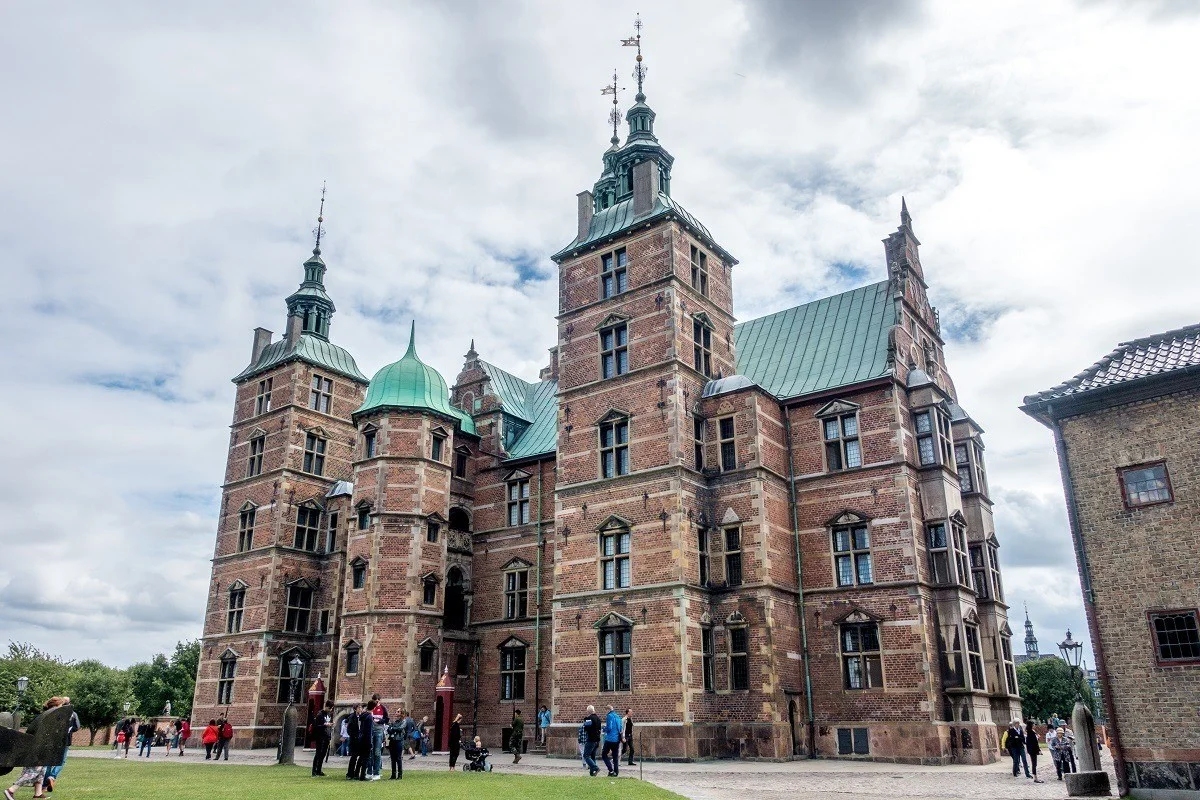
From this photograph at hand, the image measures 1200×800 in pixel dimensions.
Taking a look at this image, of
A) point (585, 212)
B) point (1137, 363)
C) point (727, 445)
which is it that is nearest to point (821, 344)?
point (727, 445)

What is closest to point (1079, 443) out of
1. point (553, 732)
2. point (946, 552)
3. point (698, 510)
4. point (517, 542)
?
point (946, 552)

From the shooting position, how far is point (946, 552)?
29.7m

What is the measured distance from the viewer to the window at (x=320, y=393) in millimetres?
46750

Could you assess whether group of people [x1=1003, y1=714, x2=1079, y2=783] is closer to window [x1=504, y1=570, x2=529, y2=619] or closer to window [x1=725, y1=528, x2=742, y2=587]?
window [x1=725, y1=528, x2=742, y2=587]

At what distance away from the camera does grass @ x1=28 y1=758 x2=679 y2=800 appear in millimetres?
15094

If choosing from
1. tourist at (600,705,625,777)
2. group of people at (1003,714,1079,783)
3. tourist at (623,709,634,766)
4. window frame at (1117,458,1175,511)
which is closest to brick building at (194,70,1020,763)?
tourist at (623,709,634,766)

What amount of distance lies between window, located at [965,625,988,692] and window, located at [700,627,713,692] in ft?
27.4

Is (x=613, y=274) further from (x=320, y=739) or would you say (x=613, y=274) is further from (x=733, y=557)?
(x=320, y=739)

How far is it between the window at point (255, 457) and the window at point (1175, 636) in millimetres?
39937

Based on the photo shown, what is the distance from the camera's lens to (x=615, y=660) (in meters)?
30.0

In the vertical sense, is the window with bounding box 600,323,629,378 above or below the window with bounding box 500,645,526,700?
above

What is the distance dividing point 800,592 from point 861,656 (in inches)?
118

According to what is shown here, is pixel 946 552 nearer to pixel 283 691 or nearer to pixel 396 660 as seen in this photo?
pixel 396 660

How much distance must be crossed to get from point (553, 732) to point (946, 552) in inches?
581
